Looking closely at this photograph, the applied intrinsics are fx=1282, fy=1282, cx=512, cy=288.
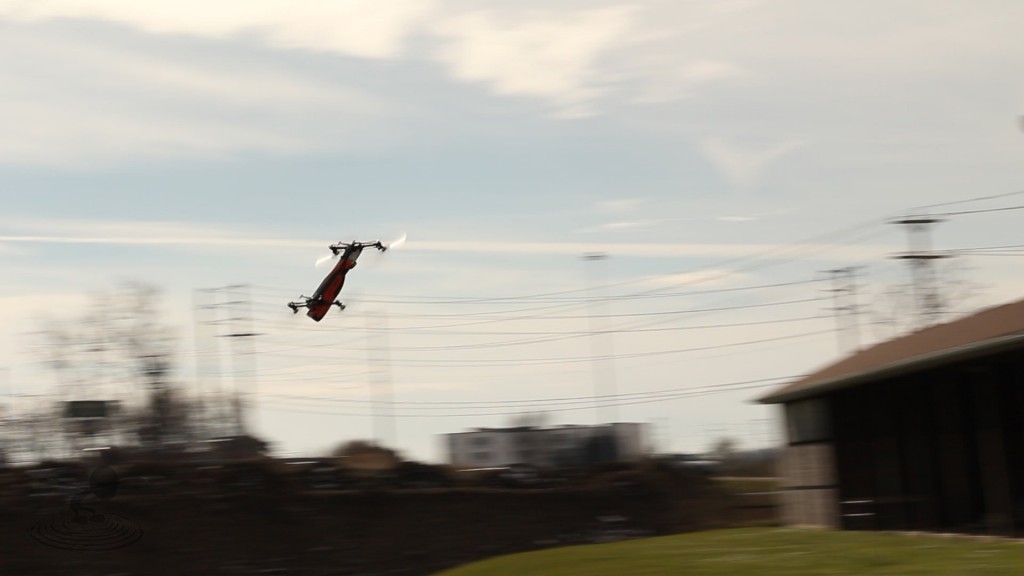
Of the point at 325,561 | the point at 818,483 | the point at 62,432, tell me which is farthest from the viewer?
the point at 62,432

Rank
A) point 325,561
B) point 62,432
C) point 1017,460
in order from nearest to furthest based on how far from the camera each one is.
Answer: point 1017,460 < point 325,561 < point 62,432

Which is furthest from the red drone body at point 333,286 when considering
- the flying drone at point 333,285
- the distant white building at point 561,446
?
the distant white building at point 561,446

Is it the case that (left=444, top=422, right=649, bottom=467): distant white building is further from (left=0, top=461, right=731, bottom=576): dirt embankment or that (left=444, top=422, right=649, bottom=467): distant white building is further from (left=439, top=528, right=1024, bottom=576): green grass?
(left=439, top=528, right=1024, bottom=576): green grass

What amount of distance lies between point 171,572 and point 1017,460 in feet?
91.4

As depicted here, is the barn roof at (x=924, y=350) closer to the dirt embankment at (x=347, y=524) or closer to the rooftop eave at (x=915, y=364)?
the rooftop eave at (x=915, y=364)

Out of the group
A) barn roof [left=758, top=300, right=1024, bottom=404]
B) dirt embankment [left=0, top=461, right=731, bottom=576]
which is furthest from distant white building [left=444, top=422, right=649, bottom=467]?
barn roof [left=758, top=300, right=1024, bottom=404]

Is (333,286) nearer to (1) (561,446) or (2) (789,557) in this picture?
(2) (789,557)

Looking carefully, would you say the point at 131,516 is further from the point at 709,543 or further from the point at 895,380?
the point at 895,380

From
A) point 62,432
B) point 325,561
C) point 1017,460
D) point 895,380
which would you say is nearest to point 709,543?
point 895,380

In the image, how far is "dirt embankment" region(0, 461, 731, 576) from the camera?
43.4 metres

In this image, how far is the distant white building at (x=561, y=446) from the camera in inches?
2264

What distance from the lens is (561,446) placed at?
58562 millimetres

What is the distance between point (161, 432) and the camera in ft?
213

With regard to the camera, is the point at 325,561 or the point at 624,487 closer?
the point at 325,561
